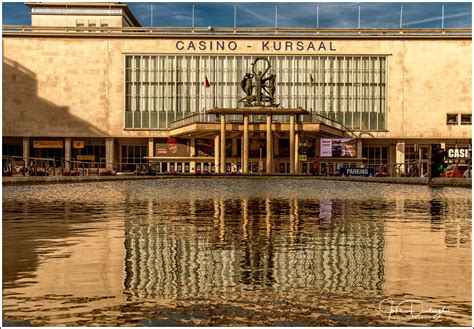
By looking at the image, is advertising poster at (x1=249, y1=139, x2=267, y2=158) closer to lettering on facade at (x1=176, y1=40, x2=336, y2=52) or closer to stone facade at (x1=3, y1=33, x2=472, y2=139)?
stone facade at (x1=3, y1=33, x2=472, y2=139)

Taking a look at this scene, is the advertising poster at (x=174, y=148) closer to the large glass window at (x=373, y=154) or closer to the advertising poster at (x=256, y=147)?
the advertising poster at (x=256, y=147)

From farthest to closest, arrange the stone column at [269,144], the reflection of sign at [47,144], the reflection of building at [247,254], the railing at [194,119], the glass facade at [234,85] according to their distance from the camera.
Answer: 1. the glass facade at [234,85]
2. the reflection of sign at [47,144]
3. the railing at [194,119]
4. the stone column at [269,144]
5. the reflection of building at [247,254]

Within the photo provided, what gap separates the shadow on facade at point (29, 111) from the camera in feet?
303

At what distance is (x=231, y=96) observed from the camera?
3711 inches

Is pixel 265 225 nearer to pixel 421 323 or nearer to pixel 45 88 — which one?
pixel 421 323

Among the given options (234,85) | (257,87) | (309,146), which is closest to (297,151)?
(257,87)

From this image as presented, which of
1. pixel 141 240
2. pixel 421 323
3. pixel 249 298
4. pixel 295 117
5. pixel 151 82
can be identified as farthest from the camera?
pixel 151 82

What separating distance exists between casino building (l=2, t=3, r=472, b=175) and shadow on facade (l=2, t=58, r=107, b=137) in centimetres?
12

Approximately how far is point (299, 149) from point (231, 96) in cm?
1398

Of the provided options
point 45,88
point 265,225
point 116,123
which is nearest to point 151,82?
point 116,123

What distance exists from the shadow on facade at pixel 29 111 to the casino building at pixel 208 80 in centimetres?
12

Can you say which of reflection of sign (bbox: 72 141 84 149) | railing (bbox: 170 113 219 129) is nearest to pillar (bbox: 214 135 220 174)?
railing (bbox: 170 113 219 129)

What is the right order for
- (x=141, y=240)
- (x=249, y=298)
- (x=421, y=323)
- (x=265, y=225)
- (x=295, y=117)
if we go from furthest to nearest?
(x=295, y=117)
(x=265, y=225)
(x=141, y=240)
(x=249, y=298)
(x=421, y=323)

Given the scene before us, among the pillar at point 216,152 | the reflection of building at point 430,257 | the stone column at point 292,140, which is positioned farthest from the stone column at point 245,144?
the reflection of building at point 430,257
